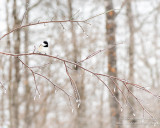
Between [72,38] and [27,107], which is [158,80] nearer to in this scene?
[72,38]

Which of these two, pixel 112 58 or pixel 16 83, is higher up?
pixel 112 58

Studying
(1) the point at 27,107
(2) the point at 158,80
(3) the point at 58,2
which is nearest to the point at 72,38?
(3) the point at 58,2

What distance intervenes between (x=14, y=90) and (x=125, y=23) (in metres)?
3.29

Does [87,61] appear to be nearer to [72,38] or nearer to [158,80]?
[72,38]

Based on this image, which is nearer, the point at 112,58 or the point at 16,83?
the point at 112,58

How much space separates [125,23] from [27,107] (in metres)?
3.33

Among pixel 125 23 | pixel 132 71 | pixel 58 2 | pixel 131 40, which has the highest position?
pixel 58 2

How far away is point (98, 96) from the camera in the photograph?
767 cm

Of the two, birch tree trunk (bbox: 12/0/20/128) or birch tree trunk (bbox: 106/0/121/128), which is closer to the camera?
birch tree trunk (bbox: 106/0/121/128)

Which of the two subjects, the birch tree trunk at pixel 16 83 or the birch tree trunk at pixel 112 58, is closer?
the birch tree trunk at pixel 112 58

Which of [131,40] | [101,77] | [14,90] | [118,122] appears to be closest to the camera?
[101,77]

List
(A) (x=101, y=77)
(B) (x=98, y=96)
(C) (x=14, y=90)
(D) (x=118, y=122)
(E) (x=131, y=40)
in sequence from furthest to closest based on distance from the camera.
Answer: (B) (x=98, y=96) → (E) (x=131, y=40) → (C) (x=14, y=90) → (D) (x=118, y=122) → (A) (x=101, y=77)

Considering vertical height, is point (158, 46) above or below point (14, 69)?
above

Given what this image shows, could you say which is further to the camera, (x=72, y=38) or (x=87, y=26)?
(x=72, y=38)
